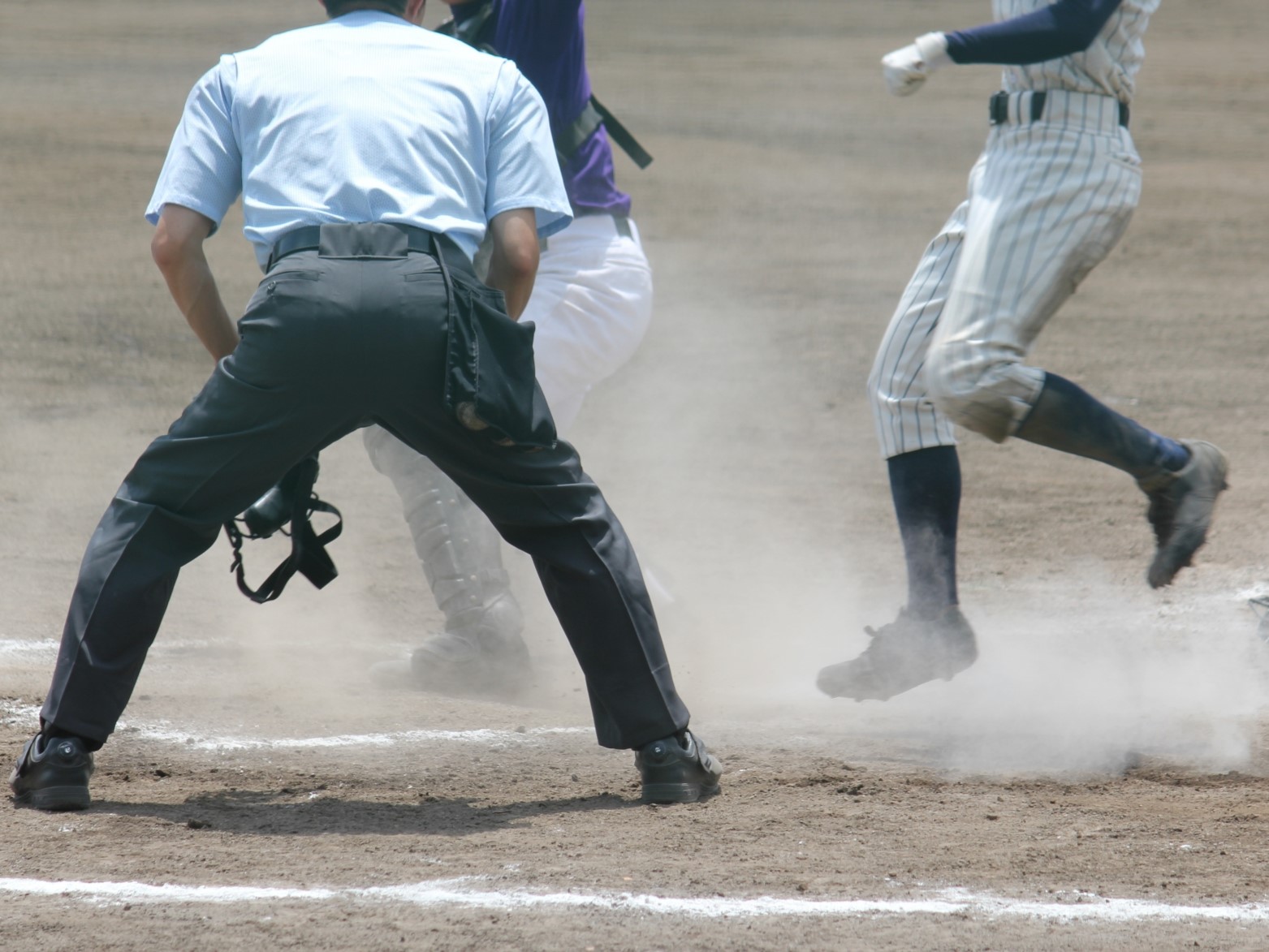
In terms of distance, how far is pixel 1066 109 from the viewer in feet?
12.2

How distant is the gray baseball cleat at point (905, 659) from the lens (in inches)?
152

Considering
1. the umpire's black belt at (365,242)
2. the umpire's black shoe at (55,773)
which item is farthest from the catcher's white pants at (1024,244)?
the umpire's black shoe at (55,773)

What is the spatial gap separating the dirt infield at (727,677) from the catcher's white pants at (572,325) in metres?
0.54

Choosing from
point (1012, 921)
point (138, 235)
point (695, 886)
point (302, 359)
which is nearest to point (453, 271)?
point (302, 359)

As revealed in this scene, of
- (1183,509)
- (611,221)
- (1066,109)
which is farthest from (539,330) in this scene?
(1183,509)

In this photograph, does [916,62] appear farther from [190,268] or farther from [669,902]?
[669,902]

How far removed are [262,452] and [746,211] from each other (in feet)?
29.9

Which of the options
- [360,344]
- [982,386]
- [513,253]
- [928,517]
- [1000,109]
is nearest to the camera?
[360,344]

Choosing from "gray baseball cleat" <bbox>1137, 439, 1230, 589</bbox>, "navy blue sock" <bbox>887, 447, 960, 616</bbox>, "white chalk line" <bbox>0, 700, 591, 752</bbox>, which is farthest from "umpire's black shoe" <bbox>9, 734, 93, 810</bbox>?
"gray baseball cleat" <bbox>1137, 439, 1230, 589</bbox>

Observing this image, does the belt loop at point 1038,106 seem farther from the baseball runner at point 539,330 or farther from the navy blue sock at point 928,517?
the baseball runner at point 539,330

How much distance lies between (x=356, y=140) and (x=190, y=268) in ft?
1.30

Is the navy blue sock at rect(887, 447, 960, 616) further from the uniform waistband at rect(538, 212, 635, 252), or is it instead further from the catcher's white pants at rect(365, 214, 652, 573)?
the uniform waistband at rect(538, 212, 635, 252)

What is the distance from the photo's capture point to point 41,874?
2809 millimetres

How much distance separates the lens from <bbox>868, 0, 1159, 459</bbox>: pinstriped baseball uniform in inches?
144
